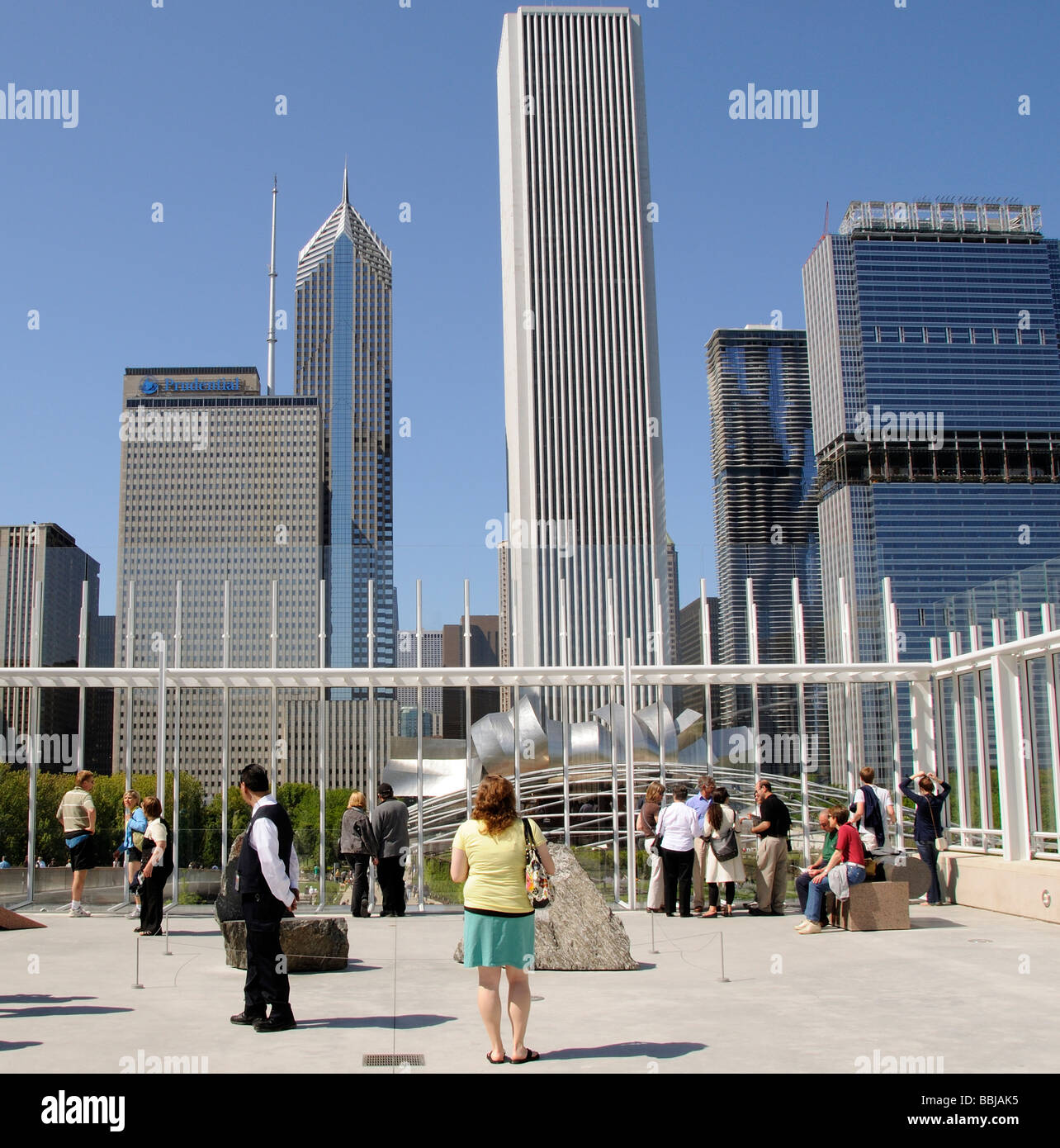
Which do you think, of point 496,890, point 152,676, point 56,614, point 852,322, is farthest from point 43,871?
point 852,322

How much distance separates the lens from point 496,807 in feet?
21.4

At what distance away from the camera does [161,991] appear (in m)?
8.57

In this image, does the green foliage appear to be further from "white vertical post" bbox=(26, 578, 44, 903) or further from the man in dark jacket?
the man in dark jacket

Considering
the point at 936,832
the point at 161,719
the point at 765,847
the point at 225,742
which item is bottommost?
the point at 765,847

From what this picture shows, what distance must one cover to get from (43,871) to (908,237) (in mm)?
174342

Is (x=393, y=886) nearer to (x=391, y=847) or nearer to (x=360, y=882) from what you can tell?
(x=360, y=882)

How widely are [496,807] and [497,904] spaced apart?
52 centimetres

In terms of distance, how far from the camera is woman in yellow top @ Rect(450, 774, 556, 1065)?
20.2ft

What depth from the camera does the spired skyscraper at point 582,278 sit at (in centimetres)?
12212

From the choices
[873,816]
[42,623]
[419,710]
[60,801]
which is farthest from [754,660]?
[60,801]

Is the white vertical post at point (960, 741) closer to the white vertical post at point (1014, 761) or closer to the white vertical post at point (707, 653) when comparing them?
the white vertical post at point (1014, 761)

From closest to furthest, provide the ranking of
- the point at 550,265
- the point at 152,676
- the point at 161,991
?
the point at 161,991, the point at 152,676, the point at 550,265
